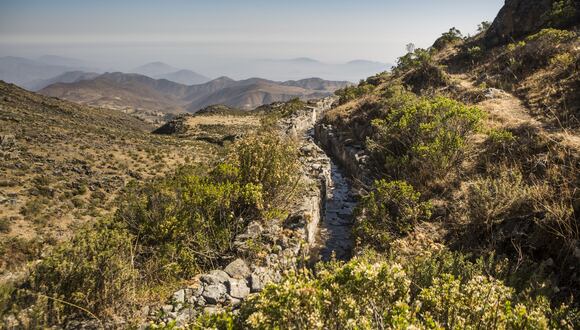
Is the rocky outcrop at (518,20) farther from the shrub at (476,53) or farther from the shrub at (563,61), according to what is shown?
the shrub at (563,61)

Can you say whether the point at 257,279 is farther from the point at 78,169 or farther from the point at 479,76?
the point at 78,169

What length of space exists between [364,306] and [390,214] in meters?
4.73

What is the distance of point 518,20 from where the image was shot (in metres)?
21.5

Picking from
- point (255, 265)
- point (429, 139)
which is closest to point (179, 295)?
point (255, 265)

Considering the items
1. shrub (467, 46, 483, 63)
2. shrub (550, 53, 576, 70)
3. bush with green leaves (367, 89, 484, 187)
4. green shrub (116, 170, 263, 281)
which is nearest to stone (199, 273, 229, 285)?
green shrub (116, 170, 263, 281)

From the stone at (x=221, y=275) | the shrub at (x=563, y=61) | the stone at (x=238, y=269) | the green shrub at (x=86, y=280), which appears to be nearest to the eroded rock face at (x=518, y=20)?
the shrub at (x=563, y=61)

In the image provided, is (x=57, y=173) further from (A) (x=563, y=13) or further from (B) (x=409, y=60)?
(A) (x=563, y=13)

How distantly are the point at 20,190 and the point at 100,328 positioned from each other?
23132mm

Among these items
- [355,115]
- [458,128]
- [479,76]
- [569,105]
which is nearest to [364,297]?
[458,128]

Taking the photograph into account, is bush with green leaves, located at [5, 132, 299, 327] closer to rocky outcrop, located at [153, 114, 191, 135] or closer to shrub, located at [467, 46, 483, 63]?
shrub, located at [467, 46, 483, 63]

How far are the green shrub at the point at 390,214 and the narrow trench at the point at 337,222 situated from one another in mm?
843

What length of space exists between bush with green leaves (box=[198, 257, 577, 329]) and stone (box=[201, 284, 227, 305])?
82.5 inches

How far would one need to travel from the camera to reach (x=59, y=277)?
15.5 feet

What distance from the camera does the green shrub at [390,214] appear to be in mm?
7051
